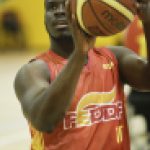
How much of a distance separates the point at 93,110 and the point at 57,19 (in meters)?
0.48

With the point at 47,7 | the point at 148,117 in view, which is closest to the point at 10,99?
the point at 148,117

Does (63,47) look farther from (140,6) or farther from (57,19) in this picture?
(140,6)

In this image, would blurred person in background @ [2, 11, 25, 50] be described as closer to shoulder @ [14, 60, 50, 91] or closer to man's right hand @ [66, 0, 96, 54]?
shoulder @ [14, 60, 50, 91]

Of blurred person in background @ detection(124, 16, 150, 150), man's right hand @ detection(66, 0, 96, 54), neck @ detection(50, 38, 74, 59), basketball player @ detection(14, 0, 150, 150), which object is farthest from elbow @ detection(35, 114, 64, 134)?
blurred person in background @ detection(124, 16, 150, 150)

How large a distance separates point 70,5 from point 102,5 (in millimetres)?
140

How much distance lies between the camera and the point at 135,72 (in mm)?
1328

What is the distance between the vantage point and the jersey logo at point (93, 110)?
1231mm

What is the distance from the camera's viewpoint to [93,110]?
4.15 ft

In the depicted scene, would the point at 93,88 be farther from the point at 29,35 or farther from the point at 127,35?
the point at 29,35

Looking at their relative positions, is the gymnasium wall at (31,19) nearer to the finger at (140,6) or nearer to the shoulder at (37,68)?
the shoulder at (37,68)

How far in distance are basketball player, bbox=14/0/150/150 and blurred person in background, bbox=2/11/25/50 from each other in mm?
10456

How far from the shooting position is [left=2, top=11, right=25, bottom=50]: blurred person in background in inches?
444

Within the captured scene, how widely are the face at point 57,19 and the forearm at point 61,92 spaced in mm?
307

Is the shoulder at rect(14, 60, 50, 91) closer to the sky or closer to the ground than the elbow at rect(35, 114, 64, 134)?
closer to the sky
